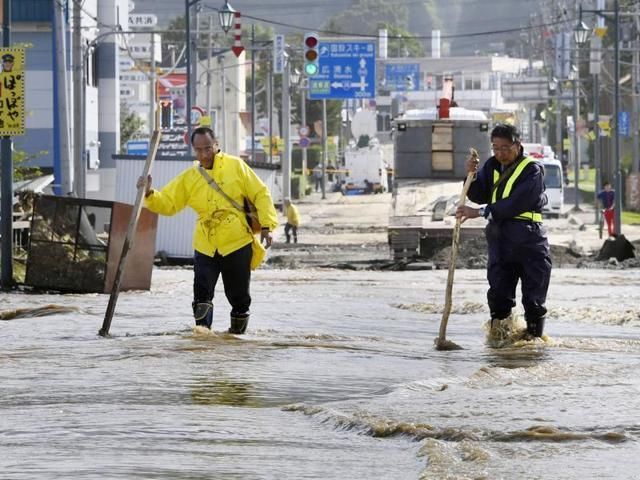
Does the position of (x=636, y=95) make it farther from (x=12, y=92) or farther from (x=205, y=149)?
(x=205, y=149)

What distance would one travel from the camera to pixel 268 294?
20.0m

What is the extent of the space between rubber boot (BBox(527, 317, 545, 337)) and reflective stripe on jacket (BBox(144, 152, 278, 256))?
2073 mm

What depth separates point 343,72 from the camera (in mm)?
67188

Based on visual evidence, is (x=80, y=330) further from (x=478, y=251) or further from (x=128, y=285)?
(x=478, y=251)

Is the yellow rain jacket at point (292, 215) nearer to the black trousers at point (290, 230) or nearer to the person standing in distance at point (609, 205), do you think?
the black trousers at point (290, 230)

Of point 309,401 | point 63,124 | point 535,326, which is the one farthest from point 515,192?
point 63,124

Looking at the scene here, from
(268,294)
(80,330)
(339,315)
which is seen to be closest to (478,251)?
(268,294)

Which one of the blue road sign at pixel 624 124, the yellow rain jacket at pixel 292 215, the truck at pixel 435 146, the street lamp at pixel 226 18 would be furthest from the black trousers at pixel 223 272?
the blue road sign at pixel 624 124

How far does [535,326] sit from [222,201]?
2.53 m

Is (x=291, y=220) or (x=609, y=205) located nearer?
(x=291, y=220)

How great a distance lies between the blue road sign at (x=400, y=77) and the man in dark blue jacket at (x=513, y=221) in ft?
423

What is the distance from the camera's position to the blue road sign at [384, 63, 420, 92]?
142 metres

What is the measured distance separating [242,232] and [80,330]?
73.7 inches

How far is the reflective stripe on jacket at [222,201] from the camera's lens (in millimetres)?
12305
